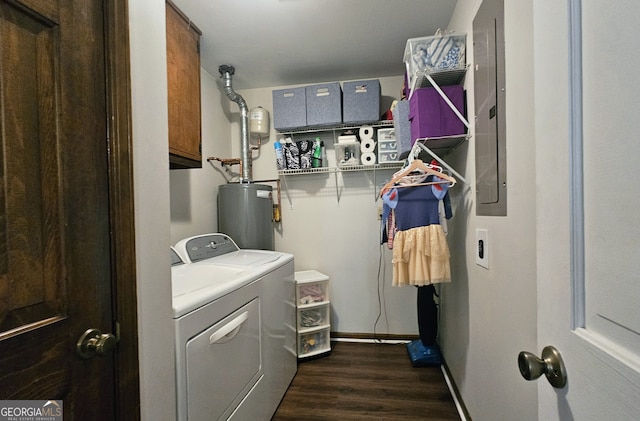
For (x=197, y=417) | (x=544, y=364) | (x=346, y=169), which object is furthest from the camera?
(x=346, y=169)

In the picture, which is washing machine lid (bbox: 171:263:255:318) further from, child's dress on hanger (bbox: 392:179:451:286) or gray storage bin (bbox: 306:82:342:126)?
gray storage bin (bbox: 306:82:342:126)

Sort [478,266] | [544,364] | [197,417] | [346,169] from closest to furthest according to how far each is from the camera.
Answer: [544,364], [197,417], [478,266], [346,169]

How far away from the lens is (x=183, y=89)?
1.59 metres

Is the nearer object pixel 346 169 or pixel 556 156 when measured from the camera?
pixel 556 156

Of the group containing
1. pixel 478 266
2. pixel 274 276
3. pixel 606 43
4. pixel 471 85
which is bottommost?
pixel 274 276

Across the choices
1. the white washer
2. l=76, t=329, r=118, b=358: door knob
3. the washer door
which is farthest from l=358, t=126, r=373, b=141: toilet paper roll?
A: l=76, t=329, r=118, b=358: door knob

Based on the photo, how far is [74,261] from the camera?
0.59 m

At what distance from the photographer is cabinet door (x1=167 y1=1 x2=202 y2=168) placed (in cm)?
149

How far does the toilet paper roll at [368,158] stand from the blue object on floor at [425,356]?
62.4 inches

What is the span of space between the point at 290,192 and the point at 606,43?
2331 mm

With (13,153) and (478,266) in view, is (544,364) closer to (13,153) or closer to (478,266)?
(478,266)

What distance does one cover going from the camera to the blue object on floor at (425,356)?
2.00 meters

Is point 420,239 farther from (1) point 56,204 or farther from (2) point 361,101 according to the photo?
(1) point 56,204

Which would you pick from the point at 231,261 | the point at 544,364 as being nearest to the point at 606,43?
the point at 544,364
